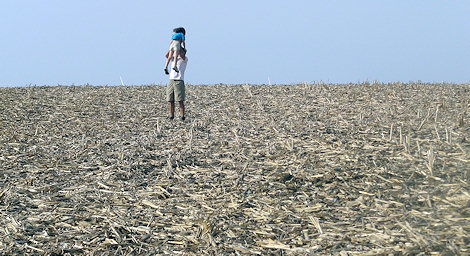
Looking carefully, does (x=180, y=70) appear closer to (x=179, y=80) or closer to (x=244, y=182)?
(x=179, y=80)

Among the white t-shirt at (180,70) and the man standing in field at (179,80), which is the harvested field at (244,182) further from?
the white t-shirt at (180,70)

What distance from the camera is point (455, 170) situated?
18.6 feet

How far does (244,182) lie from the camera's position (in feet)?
19.3

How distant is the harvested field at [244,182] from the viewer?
4.50 metres

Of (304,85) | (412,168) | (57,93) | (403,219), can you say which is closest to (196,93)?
(304,85)

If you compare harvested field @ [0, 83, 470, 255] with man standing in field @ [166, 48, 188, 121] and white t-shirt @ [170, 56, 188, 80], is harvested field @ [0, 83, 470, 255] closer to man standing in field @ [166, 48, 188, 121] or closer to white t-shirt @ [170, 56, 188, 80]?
man standing in field @ [166, 48, 188, 121]

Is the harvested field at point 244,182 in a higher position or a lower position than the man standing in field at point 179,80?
lower

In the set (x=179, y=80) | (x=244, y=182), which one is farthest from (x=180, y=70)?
A: (x=244, y=182)

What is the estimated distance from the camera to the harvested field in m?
4.50

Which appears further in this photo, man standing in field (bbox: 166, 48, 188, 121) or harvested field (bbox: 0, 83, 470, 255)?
man standing in field (bbox: 166, 48, 188, 121)

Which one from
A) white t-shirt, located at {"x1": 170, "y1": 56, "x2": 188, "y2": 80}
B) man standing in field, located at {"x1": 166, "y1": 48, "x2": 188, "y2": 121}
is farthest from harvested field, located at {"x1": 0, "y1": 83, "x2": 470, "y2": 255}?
white t-shirt, located at {"x1": 170, "y1": 56, "x2": 188, "y2": 80}

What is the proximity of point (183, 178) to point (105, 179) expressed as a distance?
3.67ft

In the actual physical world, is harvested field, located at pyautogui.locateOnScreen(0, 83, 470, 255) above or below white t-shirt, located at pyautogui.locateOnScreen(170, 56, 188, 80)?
below

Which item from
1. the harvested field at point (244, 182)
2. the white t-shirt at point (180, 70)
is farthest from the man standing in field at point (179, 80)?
the harvested field at point (244, 182)
